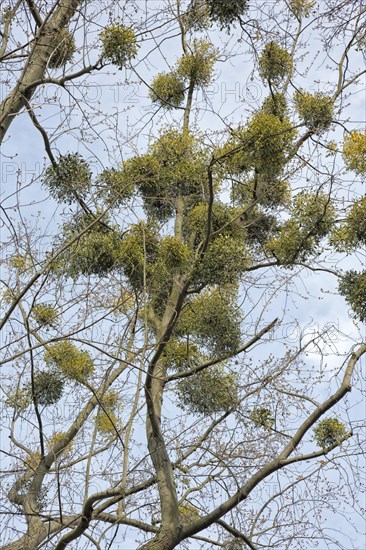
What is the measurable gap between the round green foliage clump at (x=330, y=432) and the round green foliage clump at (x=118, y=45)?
3.63m

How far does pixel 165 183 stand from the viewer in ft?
30.8

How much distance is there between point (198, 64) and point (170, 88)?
18.6 inches

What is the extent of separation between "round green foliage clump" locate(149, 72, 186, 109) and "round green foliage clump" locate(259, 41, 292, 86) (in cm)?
128

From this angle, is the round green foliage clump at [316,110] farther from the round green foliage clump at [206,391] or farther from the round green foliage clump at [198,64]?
the round green foliage clump at [206,391]

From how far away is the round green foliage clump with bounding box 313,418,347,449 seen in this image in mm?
6605

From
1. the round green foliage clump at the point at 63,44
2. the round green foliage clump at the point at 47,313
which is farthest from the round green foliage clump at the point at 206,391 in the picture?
the round green foliage clump at the point at 63,44

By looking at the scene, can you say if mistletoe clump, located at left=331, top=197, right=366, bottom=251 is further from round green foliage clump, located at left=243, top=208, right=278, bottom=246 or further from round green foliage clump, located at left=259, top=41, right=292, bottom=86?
round green foliage clump, located at left=259, top=41, right=292, bottom=86

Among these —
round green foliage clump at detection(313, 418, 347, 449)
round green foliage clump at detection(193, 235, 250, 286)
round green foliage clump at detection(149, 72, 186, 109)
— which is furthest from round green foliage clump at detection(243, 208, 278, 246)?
round green foliage clump at detection(313, 418, 347, 449)

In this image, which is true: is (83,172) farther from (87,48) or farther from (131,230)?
(87,48)

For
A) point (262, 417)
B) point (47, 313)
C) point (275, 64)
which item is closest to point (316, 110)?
point (275, 64)

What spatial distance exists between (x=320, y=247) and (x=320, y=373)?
2581 millimetres

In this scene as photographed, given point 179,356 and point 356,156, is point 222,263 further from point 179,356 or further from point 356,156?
point 356,156

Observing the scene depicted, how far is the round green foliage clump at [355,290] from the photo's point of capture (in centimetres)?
819

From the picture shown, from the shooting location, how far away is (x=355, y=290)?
8219mm
